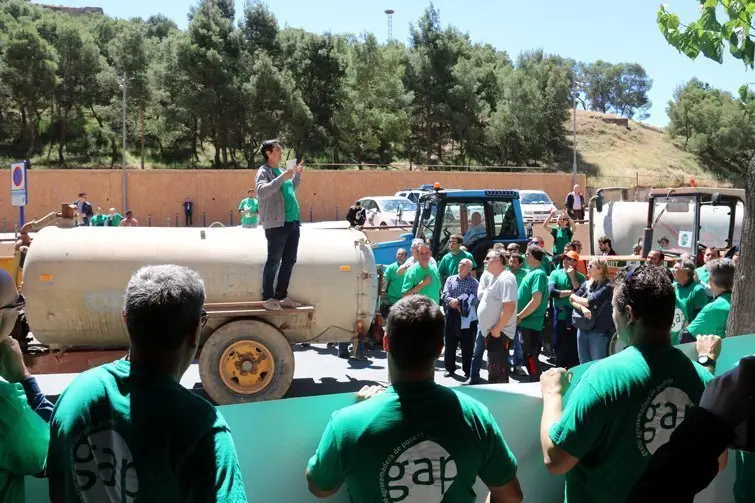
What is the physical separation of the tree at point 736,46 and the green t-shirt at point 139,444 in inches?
190

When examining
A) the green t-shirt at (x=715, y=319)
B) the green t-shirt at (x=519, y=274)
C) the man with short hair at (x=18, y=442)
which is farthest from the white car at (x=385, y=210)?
the man with short hair at (x=18, y=442)

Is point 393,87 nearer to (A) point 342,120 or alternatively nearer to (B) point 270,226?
(A) point 342,120

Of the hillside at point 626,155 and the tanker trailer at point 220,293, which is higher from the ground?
the hillside at point 626,155

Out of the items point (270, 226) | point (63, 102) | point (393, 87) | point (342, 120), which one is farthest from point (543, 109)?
point (270, 226)

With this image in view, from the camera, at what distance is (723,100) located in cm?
7494

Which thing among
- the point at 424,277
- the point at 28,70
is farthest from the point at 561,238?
the point at 28,70

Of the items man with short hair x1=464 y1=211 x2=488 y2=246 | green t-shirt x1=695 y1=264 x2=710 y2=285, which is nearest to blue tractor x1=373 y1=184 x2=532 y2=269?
man with short hair x1=464 y1=211 x2=488 y2=246

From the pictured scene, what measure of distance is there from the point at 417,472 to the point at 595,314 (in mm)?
6173

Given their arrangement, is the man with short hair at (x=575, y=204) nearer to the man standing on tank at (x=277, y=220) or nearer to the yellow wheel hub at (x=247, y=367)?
the man standing on tank at (x=277, y=220)

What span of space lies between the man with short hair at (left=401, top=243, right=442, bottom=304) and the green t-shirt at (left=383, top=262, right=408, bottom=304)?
683 mm

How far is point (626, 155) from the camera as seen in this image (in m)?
69.9

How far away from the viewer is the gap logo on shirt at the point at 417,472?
93.4 inches

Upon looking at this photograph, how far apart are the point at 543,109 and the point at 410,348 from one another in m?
60.6

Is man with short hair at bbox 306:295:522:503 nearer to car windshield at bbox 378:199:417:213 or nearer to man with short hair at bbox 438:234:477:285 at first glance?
man with short hair at bbox 438:234:477:285
